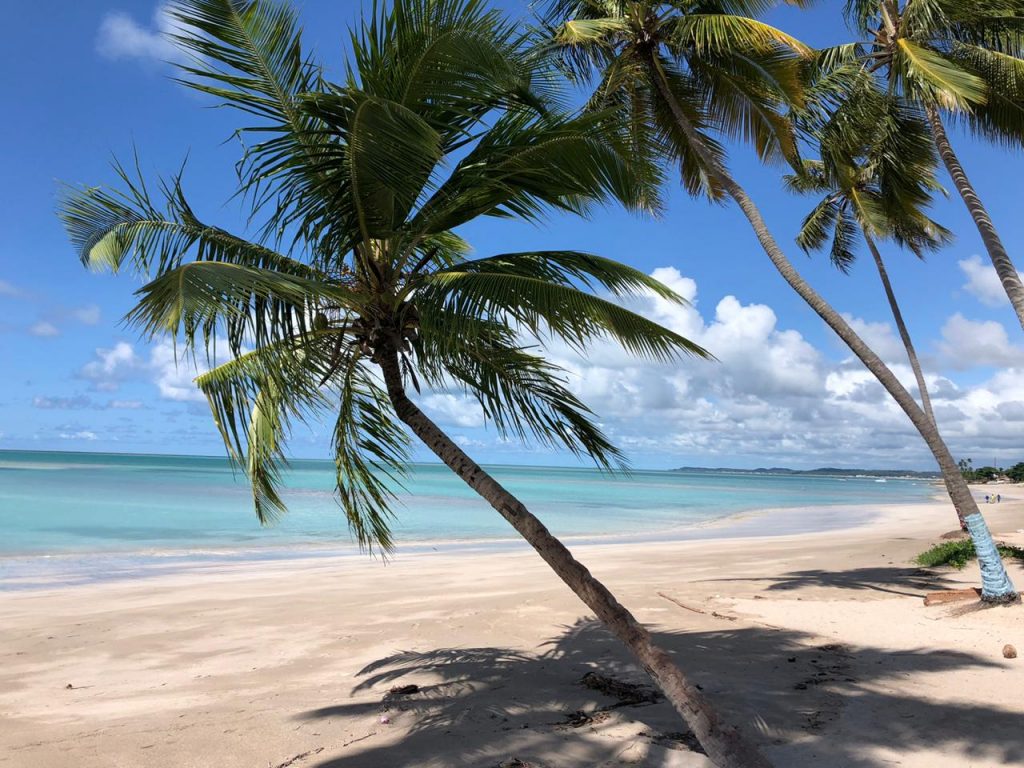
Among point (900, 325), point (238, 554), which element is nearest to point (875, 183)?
point (900, 325)

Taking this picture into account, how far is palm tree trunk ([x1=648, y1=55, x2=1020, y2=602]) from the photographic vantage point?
805 cm

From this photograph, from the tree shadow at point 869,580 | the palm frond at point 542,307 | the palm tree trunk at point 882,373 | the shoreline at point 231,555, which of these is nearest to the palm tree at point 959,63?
the palm tree trunk at point 882,373

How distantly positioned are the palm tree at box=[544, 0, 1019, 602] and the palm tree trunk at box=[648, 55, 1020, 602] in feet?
0.04

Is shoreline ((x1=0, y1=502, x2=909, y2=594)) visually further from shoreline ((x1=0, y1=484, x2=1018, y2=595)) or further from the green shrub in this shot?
the green shrub

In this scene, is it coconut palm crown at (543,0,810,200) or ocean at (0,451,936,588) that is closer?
coconut palm crown at (543,0,810,200)

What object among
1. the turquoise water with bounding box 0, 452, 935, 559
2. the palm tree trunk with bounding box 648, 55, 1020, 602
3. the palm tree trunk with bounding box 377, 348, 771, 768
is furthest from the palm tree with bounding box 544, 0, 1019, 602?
the turquoise water with bounding box 0, 452, 935, 559

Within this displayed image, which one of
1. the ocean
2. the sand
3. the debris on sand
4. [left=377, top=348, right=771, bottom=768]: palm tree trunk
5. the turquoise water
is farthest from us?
the turquoise water

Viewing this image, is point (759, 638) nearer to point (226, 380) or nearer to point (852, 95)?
point (226, 380)

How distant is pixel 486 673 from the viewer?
6344 millimetres

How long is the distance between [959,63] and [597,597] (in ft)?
27.3

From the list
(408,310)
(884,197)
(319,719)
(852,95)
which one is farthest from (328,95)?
(884,197)

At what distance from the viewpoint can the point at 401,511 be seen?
31094mm

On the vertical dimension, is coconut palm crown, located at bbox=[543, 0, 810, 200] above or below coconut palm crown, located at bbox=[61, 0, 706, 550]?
above

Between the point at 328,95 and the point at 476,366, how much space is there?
1.93 m
